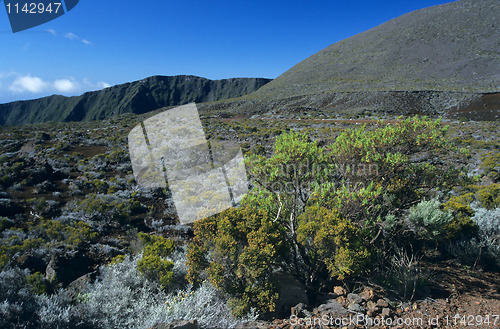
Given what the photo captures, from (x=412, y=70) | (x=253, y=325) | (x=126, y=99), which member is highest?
(x=126, y=99)

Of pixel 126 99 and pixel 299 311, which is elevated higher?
pixel 126 99

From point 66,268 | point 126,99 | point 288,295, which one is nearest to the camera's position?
point 288,295

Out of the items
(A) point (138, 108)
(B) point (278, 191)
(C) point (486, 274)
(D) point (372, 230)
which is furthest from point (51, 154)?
(A) point (138, 108)

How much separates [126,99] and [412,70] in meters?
143

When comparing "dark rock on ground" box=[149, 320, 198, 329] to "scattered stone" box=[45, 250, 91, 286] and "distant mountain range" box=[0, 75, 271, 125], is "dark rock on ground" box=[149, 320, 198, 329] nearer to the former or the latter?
"scattered stone" box=[45, 250, 91, 286]

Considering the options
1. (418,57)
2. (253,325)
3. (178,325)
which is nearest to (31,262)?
(178,325)

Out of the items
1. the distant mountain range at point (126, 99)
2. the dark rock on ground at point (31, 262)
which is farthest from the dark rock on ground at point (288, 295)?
the distant mountain range at point (126, 99)

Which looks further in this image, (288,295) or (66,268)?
(66,268)

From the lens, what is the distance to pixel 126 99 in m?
153

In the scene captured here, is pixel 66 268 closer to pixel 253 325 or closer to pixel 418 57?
pixel 253 325

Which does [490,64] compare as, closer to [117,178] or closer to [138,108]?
[117,178]

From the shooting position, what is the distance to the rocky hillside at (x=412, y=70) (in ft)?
139

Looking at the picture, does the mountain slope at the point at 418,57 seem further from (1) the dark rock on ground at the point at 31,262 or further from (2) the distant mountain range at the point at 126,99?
(2) the distant mountain range at the point at 126,99

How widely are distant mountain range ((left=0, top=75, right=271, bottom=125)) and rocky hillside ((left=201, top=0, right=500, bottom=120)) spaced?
93.1 m
